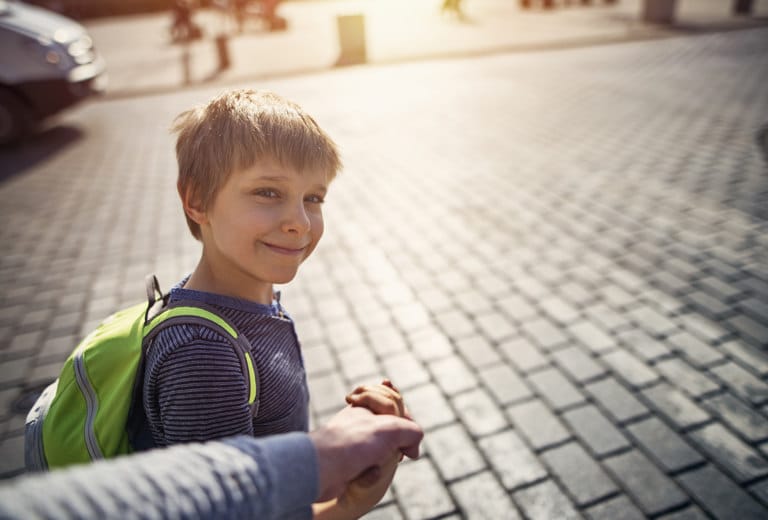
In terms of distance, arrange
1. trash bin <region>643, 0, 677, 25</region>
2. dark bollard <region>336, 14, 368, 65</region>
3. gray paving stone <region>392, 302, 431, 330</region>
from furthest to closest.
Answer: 1. trash bin <region>643, 0, 677, 25</region>
2. dark bollard <region>336, 14, 368, 65</region>
3. gray paving stone <region>392, 302, 431, 330</region>

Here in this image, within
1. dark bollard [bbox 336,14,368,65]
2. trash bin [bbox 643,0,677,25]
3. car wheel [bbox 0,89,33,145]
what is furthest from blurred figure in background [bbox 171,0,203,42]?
trash bin [bbox 643,0,677,25]

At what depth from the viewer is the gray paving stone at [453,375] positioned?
9.89 ft

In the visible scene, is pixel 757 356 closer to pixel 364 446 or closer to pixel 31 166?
pixel 364 446

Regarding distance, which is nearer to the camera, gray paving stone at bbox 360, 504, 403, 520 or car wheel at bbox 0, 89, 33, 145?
gray paving stone at bbox 360, 504, 403, 520

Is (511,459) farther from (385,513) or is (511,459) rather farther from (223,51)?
(223,51)

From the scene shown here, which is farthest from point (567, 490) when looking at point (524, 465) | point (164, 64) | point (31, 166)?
point (164, 64)

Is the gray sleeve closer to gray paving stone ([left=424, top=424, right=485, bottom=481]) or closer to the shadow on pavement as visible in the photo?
gray paving stone ([left=424, top=424, right=485, bottom=481])

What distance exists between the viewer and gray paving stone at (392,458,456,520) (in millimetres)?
2299

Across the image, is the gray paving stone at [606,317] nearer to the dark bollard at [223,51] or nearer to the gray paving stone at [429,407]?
the gray paving stone at [429,407]

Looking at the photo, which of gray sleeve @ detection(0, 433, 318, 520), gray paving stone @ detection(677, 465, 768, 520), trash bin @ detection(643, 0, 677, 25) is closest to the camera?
gray sleeve @ detection(0, 433, 318, 520)

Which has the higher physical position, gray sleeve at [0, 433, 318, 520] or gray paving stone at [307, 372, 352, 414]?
gray sleeve at [0, 433, 318, 520]

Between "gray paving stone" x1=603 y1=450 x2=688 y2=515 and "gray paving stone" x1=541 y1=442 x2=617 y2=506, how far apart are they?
0.08 metres

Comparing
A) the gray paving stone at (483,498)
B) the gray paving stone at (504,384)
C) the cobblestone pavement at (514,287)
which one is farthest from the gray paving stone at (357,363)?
the gray paving stone at (483,498)

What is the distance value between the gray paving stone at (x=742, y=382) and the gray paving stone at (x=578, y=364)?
26.6 inches
